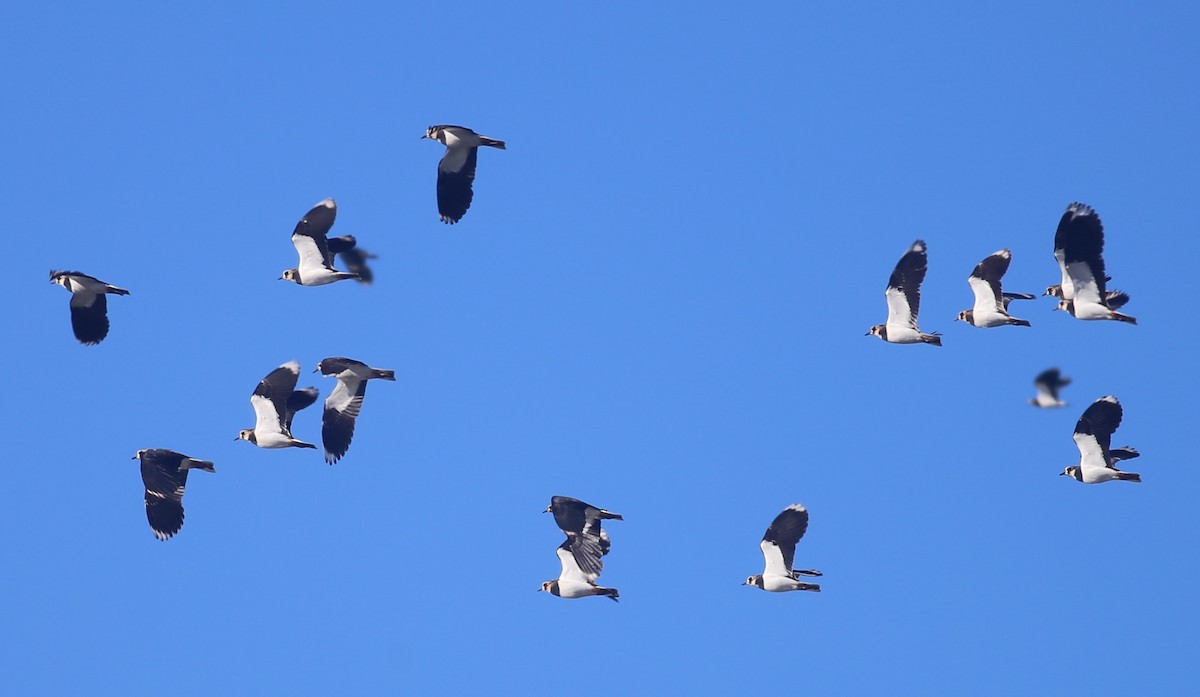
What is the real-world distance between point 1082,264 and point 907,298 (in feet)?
11.8

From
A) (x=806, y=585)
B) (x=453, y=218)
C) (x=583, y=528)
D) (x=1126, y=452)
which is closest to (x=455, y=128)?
(x=453, y=218)

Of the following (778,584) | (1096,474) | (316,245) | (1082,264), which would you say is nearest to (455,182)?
(316,245)

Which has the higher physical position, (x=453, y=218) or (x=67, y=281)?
(x=453, y=218)

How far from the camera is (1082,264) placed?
3331 centimetres

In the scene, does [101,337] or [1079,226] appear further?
[101,337]

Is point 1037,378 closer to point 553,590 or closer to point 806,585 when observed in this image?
point 806,585

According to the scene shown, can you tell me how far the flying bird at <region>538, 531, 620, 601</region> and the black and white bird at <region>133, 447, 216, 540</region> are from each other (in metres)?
7.69

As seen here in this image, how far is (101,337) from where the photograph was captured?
125 feet

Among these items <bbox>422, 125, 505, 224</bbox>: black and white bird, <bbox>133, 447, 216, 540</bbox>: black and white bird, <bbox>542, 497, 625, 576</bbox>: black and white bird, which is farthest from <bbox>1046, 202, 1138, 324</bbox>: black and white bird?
<bbox>133, 447, 216, 540</bbox>: black and white bird

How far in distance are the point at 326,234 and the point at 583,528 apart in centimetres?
904

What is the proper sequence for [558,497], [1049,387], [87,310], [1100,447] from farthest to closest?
[87,310], [1100,447], [558,497], [1049,387]

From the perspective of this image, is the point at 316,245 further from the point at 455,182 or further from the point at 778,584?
the point at 778,584

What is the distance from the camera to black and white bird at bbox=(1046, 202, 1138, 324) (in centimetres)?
3262

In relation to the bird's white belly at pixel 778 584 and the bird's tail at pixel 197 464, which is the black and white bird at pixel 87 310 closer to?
the bird's tail at pixel 197 464
